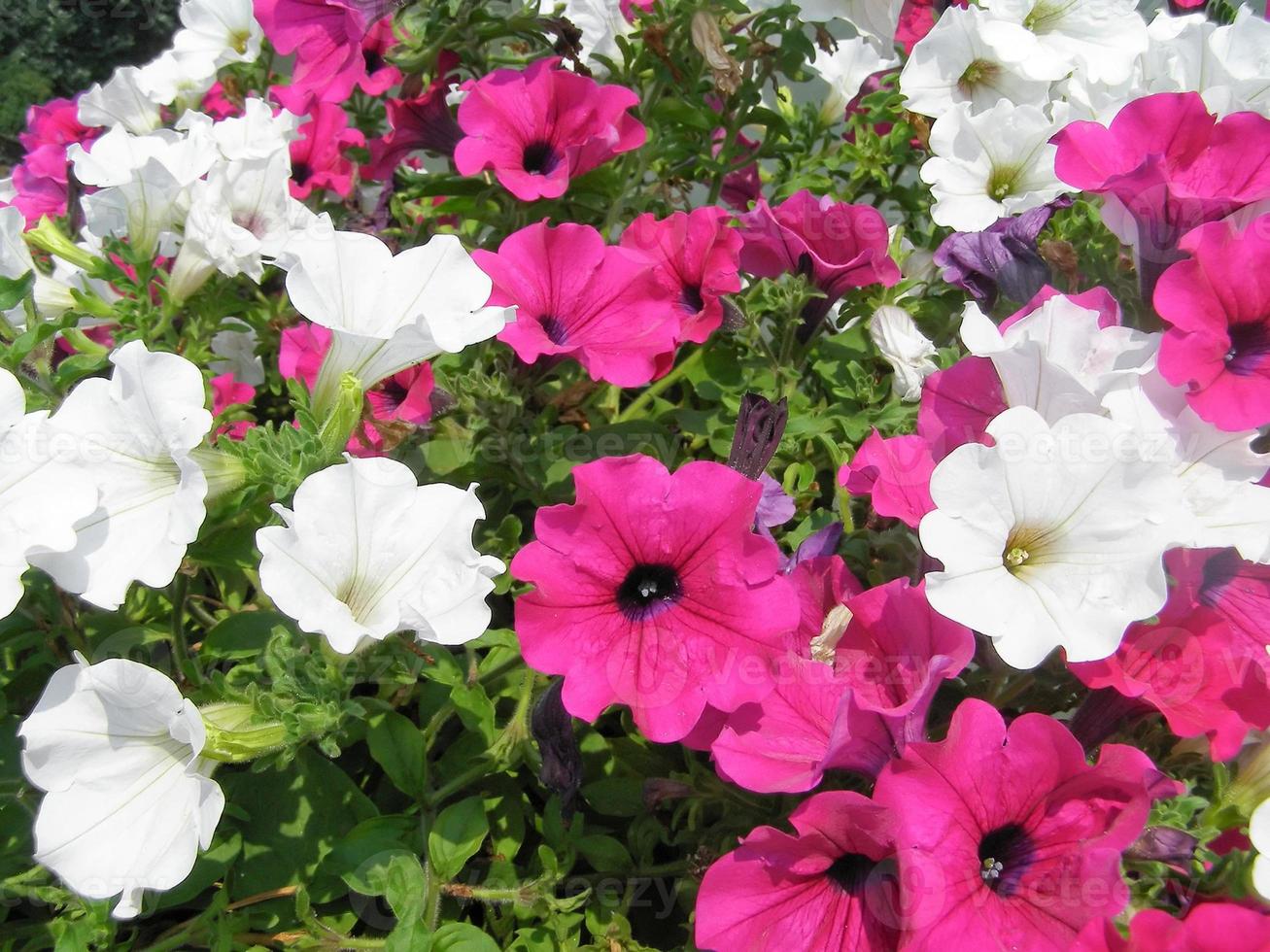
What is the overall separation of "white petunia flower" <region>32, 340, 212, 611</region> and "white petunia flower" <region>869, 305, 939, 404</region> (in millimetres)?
817

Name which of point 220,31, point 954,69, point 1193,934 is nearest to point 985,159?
point 954,69

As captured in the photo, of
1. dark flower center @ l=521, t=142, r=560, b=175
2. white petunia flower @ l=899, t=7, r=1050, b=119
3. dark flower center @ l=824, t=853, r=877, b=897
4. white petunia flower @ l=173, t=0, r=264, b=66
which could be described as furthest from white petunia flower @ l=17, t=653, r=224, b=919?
white petunia flower @ l=173, t=0, r=264, b=66

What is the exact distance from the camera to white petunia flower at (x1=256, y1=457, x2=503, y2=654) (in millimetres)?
772

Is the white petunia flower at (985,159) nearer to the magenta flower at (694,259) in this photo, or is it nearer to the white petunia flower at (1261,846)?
the magenta flower at (694,259)

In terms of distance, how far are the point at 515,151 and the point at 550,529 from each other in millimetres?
643

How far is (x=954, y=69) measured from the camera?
131 centimetres

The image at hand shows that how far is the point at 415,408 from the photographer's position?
116 centimetres

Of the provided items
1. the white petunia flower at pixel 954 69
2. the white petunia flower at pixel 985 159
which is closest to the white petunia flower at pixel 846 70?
the white petunia flower at pixel 954 69

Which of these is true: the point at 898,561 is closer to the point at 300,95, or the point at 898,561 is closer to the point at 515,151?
the point at 515,151

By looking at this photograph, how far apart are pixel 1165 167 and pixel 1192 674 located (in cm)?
50

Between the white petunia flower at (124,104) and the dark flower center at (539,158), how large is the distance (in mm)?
737

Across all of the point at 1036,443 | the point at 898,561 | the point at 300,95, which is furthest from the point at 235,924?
the point at 300,95

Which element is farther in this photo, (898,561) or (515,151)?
(515,151)

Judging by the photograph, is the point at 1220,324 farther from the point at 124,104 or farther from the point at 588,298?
the point at 124,104
